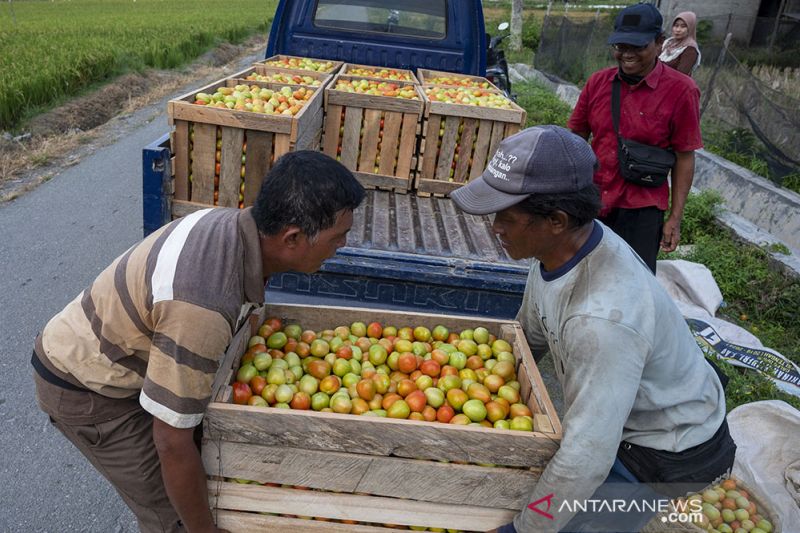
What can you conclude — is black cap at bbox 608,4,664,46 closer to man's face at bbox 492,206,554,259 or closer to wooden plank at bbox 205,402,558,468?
man's face at bbox 492,206,554,259

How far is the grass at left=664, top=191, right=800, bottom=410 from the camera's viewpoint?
518 cm

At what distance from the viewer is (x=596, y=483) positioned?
1.85 meters

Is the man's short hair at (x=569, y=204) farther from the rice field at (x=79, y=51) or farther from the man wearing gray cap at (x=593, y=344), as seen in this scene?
the rice field at (x=79, y=51)

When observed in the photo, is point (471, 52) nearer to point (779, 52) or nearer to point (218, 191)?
point (218, 191)

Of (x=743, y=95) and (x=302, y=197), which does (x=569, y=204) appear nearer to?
(x=302, y=197)

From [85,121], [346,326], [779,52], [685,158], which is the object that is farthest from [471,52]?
[779,52]

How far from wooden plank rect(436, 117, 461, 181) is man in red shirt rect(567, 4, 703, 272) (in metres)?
0.96

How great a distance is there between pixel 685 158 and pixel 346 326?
256 cm

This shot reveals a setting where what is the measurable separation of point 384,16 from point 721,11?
847 inches

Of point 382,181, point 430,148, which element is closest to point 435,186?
point 430,148

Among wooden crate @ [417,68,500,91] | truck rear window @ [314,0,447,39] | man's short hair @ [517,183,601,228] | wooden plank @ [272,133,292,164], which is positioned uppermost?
truck rear window @ [314,0,447,39]

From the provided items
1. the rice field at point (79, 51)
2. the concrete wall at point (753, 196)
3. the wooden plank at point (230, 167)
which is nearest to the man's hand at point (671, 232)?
the wooden plank at point (230, 167)

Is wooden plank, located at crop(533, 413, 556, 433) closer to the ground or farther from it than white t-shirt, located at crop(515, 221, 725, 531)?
closer to the ground

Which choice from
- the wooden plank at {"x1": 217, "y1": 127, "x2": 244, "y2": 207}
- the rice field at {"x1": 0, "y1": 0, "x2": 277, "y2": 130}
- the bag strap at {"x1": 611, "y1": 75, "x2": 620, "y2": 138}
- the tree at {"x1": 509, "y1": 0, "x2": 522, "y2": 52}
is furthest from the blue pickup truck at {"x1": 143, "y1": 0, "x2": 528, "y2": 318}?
the tree at {"x1": 509, "y1": 0, "x2": 522, "y2": 52}
